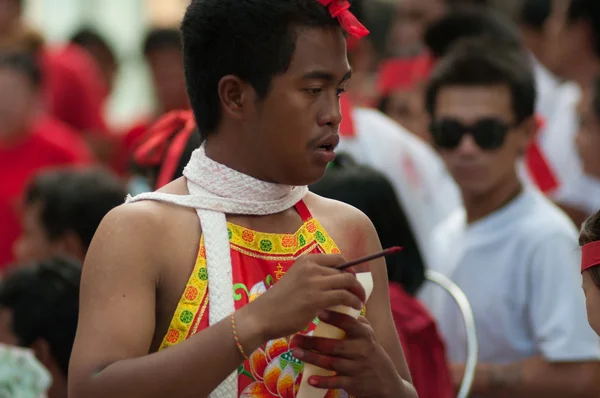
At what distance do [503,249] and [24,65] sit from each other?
3411mm

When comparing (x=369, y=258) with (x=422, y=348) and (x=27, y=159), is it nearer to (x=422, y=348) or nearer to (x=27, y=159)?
(x=422, y=348)

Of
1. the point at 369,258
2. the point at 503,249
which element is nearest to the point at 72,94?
the point at 503,249

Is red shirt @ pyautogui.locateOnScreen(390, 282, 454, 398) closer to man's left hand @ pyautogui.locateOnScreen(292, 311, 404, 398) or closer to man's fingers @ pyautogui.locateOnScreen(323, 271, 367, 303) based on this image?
man's left hand @ pyautogui.locateOnScreen(292, 311, 404, 398)

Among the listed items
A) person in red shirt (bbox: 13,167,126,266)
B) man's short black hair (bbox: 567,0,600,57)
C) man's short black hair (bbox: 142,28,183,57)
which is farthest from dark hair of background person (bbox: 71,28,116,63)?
person in red shirt (bbox: 13,167,126,266)

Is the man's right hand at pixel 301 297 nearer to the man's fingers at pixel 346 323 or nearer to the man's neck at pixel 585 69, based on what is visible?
the man's fingers at pixel 346 323

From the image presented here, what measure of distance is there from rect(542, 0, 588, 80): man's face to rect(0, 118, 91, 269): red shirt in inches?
110

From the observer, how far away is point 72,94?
7957 mm

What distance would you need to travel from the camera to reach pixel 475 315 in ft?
14.2

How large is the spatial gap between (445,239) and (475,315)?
51 cm

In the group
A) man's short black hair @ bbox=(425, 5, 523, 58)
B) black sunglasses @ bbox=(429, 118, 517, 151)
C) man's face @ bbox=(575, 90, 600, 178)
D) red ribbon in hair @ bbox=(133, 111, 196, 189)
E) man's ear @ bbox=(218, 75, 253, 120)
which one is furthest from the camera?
man's short black hair @ bbox=(425, 5, 523, 58)

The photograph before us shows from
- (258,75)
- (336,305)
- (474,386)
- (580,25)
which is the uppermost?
(580,25)

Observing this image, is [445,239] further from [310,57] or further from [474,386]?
[310,57]

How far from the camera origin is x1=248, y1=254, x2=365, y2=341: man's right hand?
2141 millimetres

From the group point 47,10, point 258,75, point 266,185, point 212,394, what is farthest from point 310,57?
point 47,10
